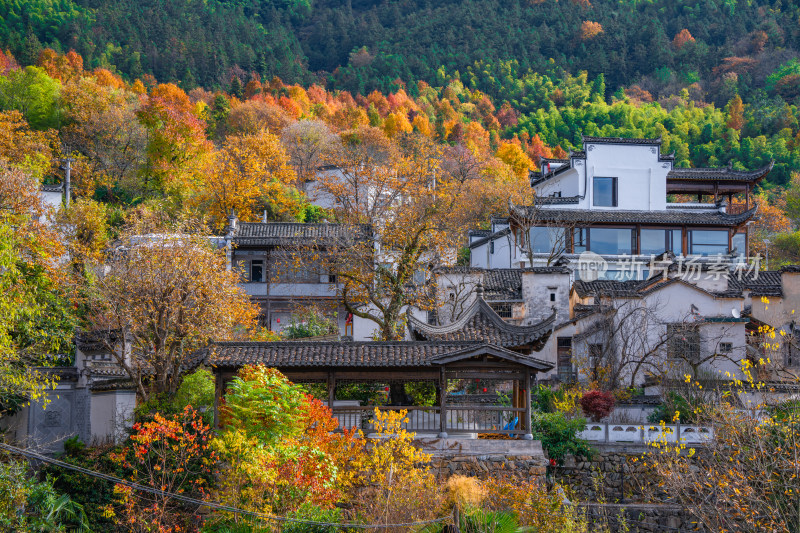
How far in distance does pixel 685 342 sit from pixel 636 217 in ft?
45.9

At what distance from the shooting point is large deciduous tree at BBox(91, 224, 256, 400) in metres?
20.3

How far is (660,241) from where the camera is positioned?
135 ft

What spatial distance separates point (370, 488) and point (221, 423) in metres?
3.66

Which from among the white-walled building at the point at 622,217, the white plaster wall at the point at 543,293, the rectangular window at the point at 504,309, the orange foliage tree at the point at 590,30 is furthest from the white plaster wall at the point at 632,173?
the orange foliage tree at the point at 590,30

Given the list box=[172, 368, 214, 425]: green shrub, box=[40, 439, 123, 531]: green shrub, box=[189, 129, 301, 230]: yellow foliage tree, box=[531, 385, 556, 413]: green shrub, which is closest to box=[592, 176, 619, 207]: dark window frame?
box=[189, 129, 301, 230]: yellow foliage tree

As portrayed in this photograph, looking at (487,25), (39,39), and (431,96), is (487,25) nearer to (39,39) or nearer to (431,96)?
(431,96)

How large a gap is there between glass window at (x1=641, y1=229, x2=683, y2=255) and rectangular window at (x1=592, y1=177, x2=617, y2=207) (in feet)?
9.00

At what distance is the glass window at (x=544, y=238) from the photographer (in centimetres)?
4012

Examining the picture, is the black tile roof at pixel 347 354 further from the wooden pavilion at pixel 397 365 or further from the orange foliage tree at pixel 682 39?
the orange foliage tree at pixel 682 39

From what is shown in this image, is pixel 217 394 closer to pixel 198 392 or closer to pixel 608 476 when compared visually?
pixel 198 392

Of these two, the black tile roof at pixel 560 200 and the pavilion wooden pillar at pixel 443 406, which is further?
the black tile roof at pixel 560 200

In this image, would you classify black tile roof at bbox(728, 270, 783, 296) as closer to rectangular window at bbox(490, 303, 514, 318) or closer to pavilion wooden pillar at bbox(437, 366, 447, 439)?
rectangular window at bbox(490, 303, 514, 318)

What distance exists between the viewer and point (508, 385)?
28.2 meters

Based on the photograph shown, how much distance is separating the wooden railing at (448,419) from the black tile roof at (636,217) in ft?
66.0
